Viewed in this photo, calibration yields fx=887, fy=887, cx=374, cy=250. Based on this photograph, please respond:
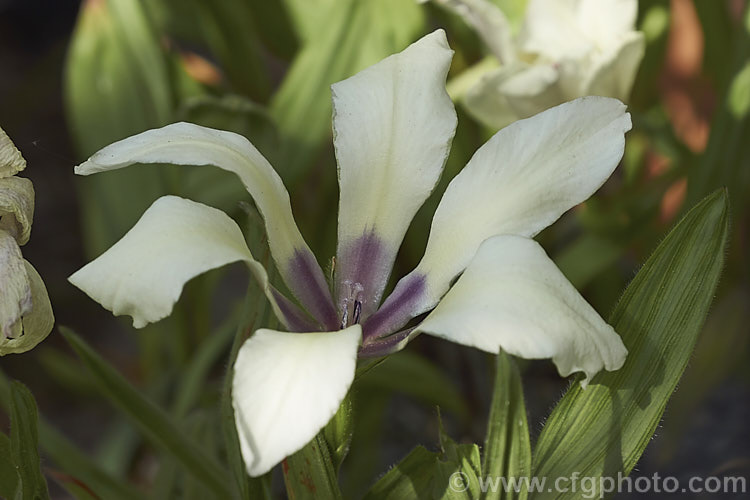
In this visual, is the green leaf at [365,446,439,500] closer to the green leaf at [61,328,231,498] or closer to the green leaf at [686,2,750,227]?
the green leaf at [61,328,231,498]

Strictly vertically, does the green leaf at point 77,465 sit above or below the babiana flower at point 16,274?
below

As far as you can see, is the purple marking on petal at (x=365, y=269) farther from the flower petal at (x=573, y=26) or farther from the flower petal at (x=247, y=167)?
the flower petal at (x=573, y=26)

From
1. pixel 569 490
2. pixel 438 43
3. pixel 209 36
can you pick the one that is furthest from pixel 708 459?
pixel 209 36

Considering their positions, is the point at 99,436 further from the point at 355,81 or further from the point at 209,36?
the point at 355,81

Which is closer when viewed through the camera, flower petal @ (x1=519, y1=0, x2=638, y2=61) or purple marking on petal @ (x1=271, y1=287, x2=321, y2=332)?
purple marking on petal @ (x1=271, y1=287, x2=321, y2=332)

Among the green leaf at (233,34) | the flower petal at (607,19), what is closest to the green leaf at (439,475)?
the flower petal at (607,19)

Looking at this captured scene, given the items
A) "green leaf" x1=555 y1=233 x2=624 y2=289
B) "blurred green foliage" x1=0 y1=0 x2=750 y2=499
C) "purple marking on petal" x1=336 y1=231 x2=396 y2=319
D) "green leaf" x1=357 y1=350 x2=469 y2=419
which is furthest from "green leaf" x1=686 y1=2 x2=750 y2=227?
"purple marking on petal" x1=336 y1=231 x2=396 y2=319

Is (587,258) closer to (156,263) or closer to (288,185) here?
(288,185)
